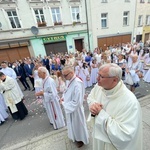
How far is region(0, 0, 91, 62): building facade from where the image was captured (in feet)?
37.0

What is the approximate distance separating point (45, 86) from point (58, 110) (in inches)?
34.0

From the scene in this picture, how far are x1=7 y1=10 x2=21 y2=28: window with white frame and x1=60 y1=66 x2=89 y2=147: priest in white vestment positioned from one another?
1245 cm

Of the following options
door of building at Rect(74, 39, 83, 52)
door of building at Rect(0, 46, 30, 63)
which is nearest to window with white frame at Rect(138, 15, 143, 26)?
door of building at Rect(74, 39, 83, 52)

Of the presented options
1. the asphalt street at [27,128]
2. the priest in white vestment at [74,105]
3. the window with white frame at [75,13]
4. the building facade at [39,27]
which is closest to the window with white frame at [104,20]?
the building facade at [39,27]

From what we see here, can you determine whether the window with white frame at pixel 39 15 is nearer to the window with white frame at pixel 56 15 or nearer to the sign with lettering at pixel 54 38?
the window with white frame at pixel 56 15

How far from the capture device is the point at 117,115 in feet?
4.40

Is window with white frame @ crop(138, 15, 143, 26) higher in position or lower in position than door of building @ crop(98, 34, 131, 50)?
higher

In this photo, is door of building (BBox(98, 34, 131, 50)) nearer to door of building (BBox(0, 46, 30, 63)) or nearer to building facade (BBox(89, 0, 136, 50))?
building facade (BBox(89, 0, 136, 50))

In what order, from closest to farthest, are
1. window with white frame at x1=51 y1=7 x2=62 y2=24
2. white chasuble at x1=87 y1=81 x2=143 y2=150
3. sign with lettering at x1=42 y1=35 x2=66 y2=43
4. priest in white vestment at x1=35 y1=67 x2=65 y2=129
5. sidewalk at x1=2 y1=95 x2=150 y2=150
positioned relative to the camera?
white chasuble at x1=87 y1=81 x2=143 y2=150
sidewalk at x1=2 y1=95 x2=150 y2=150
priest in white vestment at x1=35 y1=67 x2=65 y2=129
window with white frame at x1=51 y1=7 x2=62 y2=24
sign with lettering at x1=42 y1=35 x2=66 y2=43

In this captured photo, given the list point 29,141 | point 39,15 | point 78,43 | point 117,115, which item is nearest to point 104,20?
point 78,43

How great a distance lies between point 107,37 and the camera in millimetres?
16219

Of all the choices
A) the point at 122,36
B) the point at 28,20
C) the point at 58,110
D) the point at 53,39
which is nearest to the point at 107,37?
the point at 122,36

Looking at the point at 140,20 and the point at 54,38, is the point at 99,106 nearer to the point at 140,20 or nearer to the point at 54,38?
the point at 54,38

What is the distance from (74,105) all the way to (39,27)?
12.6 m
